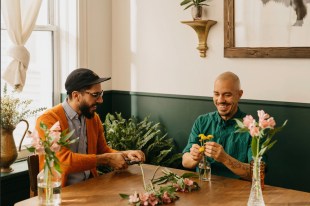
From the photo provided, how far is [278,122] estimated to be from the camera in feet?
11.5

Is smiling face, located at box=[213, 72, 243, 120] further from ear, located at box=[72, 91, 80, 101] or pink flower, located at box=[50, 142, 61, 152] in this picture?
pink flower, located at box=[50, 142, 61, 152]

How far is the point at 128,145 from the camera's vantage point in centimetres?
397

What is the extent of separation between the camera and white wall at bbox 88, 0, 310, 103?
347 cm

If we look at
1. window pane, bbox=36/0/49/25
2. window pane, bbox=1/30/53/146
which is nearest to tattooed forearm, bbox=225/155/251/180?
window pane, bbox=1/30/53/146

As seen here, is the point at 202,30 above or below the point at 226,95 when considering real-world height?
above

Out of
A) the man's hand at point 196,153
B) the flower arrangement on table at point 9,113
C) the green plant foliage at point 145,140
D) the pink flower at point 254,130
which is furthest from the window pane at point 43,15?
the pink flower at point 254,130

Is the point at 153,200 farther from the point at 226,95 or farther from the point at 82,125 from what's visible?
the point at 226,95

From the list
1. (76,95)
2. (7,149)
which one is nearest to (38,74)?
(7,149)

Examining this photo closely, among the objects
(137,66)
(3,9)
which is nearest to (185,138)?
(137,66)

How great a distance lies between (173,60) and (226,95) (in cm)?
102

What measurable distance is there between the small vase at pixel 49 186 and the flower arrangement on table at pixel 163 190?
329mm

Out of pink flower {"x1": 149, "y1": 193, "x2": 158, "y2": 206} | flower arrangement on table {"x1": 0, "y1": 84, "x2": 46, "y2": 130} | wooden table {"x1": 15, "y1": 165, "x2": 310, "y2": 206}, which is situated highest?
flower arrangement on table {"x1": 0, "y1": 84, "x2": 46, "y2": 130}

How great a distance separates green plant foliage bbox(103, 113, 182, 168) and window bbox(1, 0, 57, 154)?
0.60 metres

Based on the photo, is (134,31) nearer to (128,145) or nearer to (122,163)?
(128,145)
